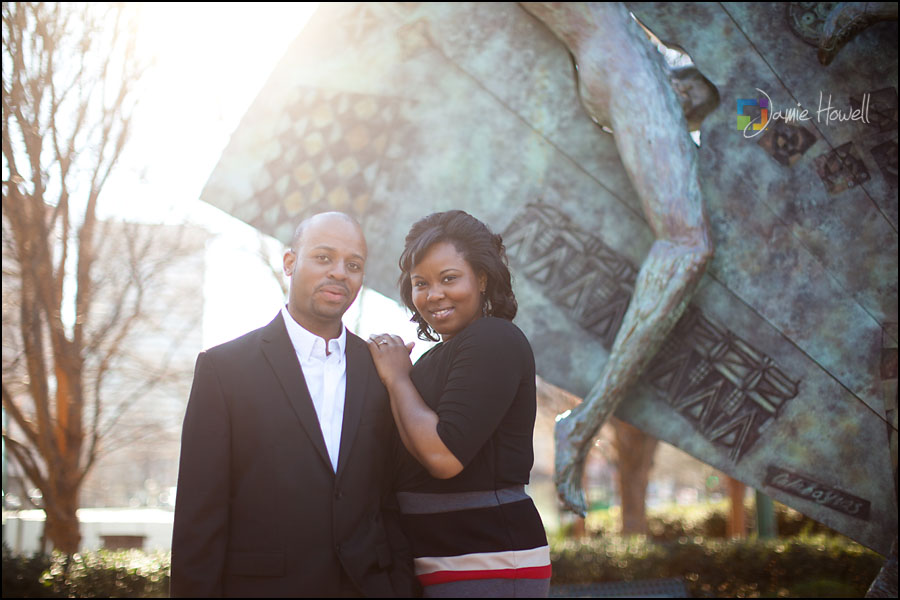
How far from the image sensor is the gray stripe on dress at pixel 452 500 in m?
2.56

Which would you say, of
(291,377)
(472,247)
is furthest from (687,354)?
(291,377)

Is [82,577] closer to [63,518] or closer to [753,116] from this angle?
[63,518]

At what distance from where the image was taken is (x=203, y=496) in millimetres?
2320

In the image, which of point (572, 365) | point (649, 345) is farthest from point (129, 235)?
point (649, 345)

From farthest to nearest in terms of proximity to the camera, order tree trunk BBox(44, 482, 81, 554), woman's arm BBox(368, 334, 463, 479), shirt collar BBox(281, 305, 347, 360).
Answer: tree trunk BBox(44, 482, 81, 554) < shirt collar BBox(281, 305, 347, 360) < woman's arm BBox(368, 334, 463, 479)

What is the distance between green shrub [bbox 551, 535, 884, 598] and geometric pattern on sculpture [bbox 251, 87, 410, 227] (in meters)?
5.14

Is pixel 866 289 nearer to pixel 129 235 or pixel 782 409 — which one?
pixel 782 409

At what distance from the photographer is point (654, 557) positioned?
8461 millimetres

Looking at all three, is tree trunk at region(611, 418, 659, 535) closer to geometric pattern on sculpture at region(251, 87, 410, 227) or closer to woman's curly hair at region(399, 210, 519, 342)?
geometric pattern on sculpture at region(251, 87, 410, 227)

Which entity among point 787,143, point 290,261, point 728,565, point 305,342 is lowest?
point 728,565

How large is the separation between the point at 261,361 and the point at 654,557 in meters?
7.10

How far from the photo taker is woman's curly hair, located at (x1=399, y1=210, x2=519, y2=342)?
9.27 ft

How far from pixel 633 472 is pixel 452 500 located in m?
10.9
